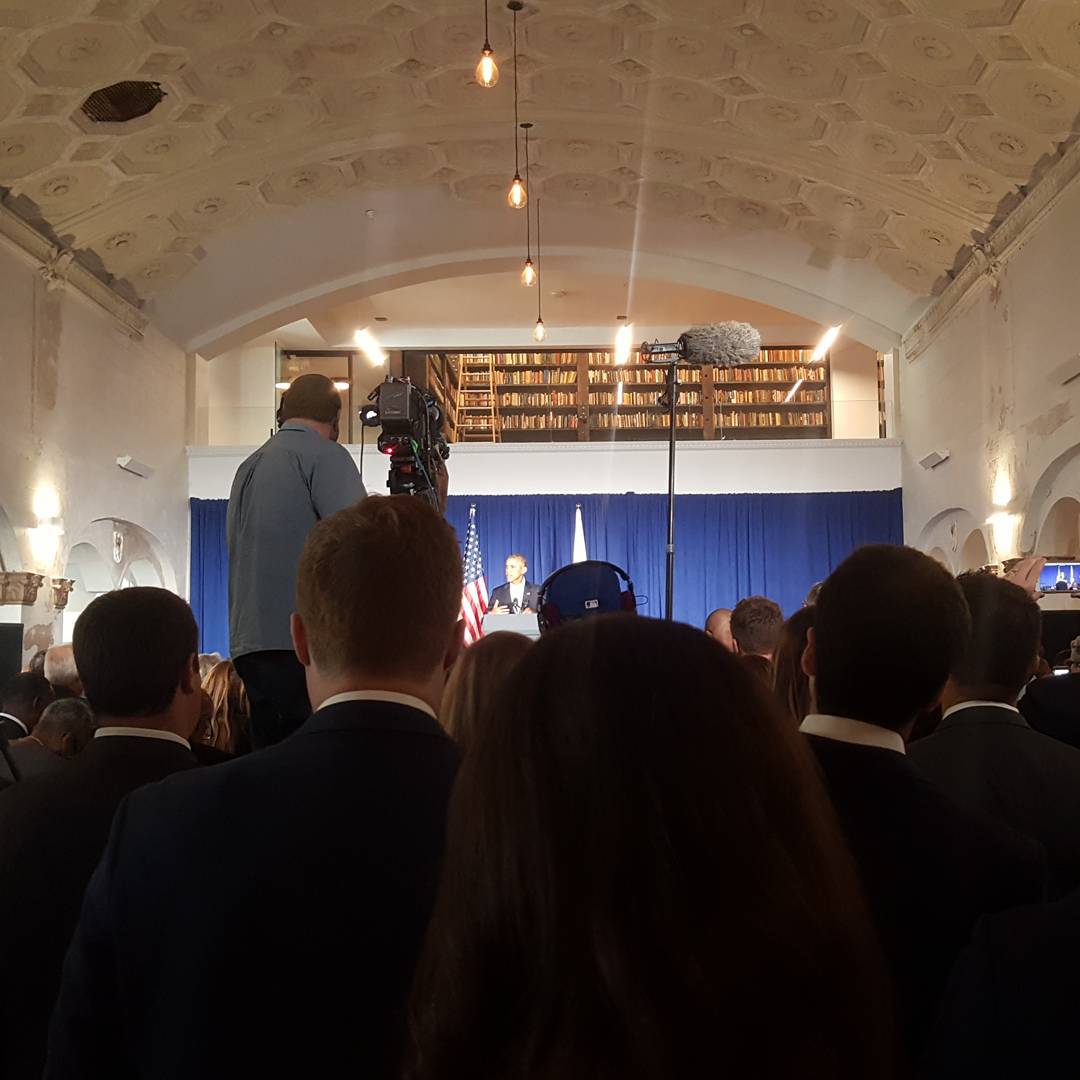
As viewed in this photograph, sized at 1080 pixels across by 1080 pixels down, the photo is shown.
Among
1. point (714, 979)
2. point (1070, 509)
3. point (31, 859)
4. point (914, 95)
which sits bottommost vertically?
point (31, 859)

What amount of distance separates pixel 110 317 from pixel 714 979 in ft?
41.8

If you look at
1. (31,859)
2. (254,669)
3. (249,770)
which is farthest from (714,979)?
(254,669)

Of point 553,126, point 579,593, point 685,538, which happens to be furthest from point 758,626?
point 685,538

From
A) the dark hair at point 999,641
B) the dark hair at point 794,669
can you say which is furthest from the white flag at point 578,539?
the dark hair at point 999,641

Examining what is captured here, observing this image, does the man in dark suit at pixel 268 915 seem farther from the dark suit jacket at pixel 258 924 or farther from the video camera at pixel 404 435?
the video camera at pixel 404 435

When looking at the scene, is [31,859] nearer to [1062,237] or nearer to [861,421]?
[1062,237]

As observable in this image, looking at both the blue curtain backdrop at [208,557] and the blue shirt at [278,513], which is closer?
the blue shirt at [278,513]

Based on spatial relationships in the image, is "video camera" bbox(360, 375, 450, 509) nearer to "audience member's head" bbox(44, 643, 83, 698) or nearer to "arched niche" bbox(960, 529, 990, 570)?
"audience member's head" bbox(44, 643, 83, 698)

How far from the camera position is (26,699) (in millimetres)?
4215

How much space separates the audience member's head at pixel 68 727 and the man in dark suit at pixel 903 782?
230 cm

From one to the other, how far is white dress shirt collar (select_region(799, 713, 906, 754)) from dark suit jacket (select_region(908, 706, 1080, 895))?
38 cm

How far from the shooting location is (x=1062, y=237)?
372 inches

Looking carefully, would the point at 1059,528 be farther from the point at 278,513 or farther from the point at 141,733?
the point at 141,733

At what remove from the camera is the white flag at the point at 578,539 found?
13.9 m
